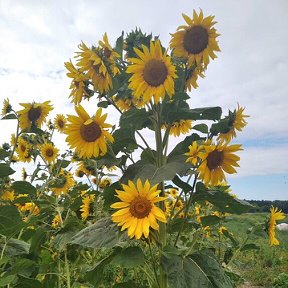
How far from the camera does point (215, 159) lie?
194 cm

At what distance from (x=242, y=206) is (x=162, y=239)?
0.41 meters

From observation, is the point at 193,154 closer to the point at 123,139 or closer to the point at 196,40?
the point at 123,139

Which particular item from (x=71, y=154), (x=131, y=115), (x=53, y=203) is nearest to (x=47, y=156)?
(x=71, y=154)

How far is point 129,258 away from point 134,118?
0.65m

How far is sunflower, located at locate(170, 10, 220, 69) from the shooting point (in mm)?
2203

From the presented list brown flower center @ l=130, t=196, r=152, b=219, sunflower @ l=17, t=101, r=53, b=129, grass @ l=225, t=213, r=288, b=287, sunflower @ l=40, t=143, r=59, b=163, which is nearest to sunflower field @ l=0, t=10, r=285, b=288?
brown flower center @ l=130, t=196, r=152, b=219

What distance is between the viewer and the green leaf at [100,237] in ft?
5.81

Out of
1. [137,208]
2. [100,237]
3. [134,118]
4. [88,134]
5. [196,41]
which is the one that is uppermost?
[196,41]

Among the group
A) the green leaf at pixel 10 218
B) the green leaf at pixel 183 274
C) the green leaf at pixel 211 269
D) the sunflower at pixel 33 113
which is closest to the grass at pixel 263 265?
the sunflower at pixel 33 113

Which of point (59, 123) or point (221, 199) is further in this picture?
point (59, 123)

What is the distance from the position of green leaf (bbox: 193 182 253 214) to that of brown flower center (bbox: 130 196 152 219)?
30 centimetres

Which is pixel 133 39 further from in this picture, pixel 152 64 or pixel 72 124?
pixel 72 124

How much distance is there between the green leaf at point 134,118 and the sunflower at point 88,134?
0.38 feet

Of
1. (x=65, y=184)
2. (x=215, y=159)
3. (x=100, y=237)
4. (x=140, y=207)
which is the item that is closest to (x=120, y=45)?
(x=215, y=159)
